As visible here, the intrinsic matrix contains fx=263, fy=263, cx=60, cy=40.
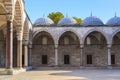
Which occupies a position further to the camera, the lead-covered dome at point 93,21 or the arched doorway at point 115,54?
the lead-covered dome at point 93,21

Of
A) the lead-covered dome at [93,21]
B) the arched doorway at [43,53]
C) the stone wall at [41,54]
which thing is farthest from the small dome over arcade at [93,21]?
the stone wall at [41,54]

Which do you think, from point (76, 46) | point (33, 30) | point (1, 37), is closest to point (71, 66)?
point (76, 46)

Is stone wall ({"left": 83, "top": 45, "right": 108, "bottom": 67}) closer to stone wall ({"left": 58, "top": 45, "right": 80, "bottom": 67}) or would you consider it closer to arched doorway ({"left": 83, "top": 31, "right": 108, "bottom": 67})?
arched doorway ({"left": 83, "top": 31, "right": 108, "bottom": 67})

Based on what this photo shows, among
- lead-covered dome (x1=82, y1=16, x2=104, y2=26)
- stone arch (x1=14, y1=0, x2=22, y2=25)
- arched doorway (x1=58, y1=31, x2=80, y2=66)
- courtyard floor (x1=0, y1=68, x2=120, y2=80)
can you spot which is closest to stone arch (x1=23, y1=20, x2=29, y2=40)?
stone arch (x1=14, y1=0, x2=22, y2=25)

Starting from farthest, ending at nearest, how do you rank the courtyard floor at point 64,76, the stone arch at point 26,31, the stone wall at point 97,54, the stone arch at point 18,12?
the stone wall at point 97,54 → the stone arch at point 26,31 → the stone arch at point 18,12 → the courtyard floor at point 64,76

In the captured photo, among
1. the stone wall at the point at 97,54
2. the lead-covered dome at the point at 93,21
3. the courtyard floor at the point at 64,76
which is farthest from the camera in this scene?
the lead-covered dome at the point at 93,21

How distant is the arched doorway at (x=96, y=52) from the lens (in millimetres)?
29844

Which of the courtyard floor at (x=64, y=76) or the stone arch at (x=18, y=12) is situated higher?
the stone arch at (x=18, y=12)

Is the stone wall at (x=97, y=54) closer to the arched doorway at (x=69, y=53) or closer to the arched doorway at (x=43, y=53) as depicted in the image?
the arched doorway at (x=69, y=53)

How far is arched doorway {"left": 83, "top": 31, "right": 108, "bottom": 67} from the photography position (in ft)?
97.9

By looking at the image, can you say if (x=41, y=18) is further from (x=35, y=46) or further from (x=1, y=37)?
(x=1, y=37)

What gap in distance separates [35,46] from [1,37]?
4.08 meters

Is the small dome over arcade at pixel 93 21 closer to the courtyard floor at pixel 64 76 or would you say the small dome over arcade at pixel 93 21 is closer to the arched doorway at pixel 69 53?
the arched doorway at pixel 69 53

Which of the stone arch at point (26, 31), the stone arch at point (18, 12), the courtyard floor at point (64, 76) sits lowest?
the courtyard floor at point (64, 76)
